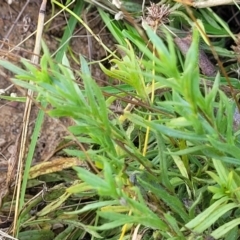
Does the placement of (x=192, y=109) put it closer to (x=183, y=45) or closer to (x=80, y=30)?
(x=183, y=45)

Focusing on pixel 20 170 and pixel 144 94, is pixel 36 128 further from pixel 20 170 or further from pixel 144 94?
pixel 144 94

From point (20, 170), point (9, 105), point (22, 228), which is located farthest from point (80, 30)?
point (22, 228)

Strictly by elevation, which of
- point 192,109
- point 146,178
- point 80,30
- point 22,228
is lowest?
point 22,228

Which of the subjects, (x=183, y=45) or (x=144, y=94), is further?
(x=183, y=45)

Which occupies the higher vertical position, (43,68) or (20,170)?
(43,68)

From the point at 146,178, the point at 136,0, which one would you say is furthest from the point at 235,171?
the point at 136,0

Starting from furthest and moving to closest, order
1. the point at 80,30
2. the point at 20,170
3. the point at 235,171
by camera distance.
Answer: the point at 80,30
the point at 20,170
the point at 235,171

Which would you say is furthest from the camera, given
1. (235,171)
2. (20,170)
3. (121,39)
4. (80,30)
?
(80,30)
